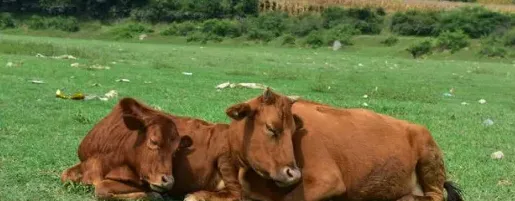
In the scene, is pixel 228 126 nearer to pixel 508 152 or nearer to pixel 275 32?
pixel 508 152

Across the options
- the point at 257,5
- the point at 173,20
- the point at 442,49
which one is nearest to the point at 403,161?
the point at 442,49

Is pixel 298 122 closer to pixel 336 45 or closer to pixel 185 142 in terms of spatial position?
pixel 185 142

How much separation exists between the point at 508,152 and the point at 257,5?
6393 centimetres

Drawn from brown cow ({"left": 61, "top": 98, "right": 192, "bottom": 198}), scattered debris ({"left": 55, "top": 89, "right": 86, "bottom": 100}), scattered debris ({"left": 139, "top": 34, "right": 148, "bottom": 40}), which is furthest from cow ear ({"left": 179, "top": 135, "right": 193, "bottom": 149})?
scattered debris ({"left": 139, "top": 34, "right": 148, "bottom": 40})

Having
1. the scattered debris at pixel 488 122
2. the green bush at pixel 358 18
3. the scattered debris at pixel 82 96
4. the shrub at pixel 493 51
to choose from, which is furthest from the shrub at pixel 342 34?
the scattered debris at pixel 82 96

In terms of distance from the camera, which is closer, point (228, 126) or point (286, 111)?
point (286, 111)

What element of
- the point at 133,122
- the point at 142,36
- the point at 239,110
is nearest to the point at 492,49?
the point at 142,36

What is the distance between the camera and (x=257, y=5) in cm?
7231

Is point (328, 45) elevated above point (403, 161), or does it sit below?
below

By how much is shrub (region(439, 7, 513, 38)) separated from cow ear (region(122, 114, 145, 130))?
50.3 m

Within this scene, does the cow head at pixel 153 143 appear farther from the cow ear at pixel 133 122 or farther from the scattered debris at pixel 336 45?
the scattered debris at pixel 336 45

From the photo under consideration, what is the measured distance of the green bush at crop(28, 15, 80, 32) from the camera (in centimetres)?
6331

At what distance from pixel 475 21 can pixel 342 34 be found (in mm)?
10839

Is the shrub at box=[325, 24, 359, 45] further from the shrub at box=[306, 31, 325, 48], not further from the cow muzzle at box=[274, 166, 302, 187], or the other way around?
the cow muzzle at box=[274, 166, 302, 187]
